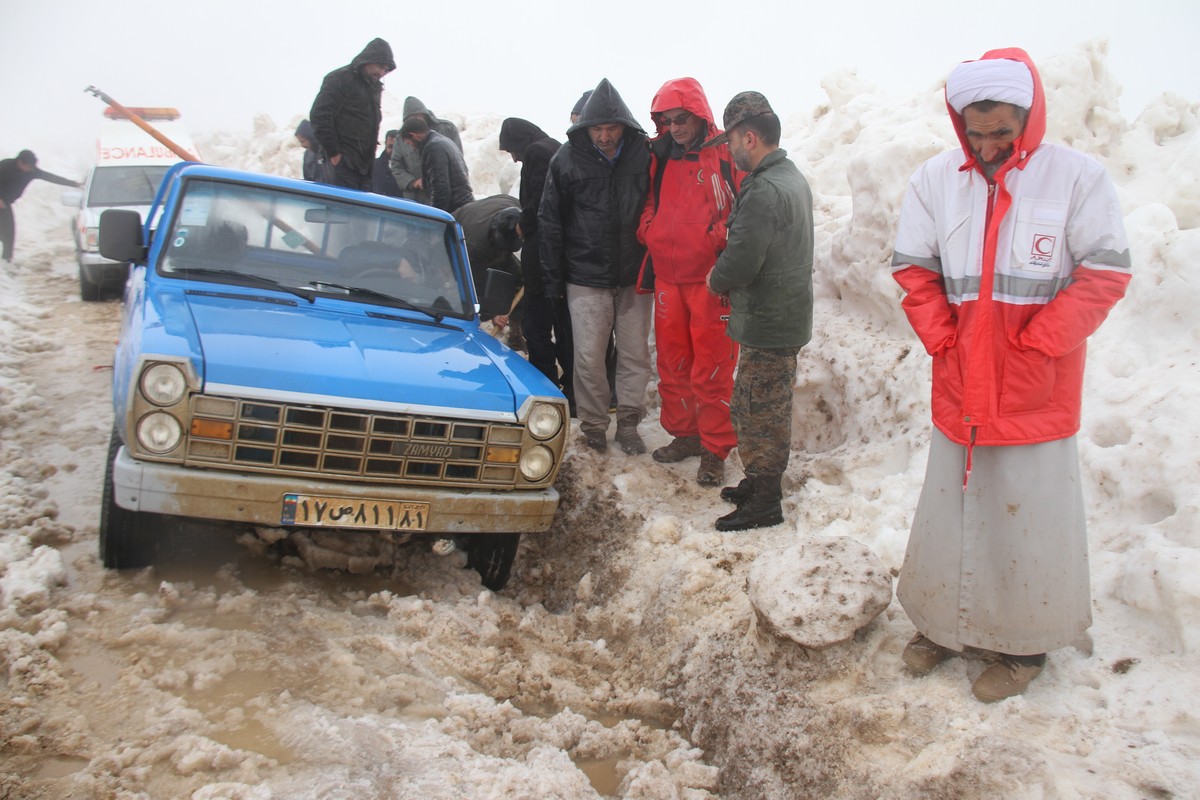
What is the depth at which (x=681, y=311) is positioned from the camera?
16.5 feet

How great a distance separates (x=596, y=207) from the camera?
5.28 meters

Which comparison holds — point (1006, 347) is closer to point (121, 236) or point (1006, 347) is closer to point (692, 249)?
point (692, 249)

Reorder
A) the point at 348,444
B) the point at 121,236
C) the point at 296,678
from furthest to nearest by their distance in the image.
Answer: the point at 121,236, the point at 348,444, the point at 296,678

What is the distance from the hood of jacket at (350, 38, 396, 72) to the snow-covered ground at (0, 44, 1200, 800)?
3857mm

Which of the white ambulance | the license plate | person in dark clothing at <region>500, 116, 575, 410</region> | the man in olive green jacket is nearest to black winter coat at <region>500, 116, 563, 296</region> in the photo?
person in dark clothing at <region>500, 116, 575, 410</region>

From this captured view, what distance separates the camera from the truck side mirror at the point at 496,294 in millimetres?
4977

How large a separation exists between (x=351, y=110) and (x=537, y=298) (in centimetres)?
277

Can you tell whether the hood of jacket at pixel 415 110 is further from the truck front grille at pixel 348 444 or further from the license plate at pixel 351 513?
the license plate at pixel 351 513

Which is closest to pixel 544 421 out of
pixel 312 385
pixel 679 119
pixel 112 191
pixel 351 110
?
pixel 312 385

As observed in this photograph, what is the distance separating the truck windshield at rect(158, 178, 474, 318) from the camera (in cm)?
442

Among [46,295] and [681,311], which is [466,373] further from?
[46,295]

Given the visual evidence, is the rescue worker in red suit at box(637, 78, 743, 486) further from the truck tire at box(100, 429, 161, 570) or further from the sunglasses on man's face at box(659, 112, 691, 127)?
the truck tire at box(100, 429, 161, 570)

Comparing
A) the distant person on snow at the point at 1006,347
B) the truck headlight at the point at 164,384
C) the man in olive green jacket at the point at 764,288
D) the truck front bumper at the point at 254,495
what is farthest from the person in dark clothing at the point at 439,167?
the distant person on snow at the point at 1006,347

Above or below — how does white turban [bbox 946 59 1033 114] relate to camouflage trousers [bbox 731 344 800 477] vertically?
above
